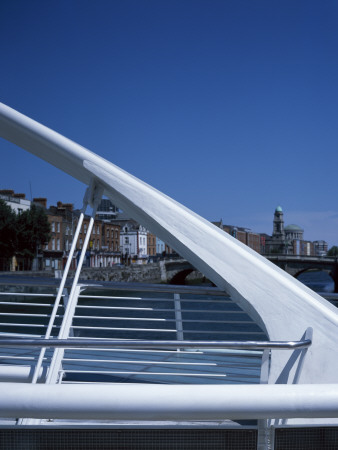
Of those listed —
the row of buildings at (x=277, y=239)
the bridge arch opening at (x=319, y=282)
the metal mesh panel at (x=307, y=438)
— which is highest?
the row of buildings at (x=277, y=239)

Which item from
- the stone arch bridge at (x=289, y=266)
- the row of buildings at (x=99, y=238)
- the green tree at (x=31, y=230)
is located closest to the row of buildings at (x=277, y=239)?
the row of buildings at (x=99, y=238)

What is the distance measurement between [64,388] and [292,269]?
2176 inches

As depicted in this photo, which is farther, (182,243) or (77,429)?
(182,243)

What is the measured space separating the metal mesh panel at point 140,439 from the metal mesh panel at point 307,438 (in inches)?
3.3

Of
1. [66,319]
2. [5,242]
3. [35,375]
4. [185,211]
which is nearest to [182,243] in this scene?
[185,211]

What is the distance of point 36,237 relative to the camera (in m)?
42.1

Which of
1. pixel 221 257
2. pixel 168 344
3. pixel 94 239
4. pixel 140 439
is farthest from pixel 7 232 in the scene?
pixel 140 439

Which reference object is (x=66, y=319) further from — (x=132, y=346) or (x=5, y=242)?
(x=5, y=242)

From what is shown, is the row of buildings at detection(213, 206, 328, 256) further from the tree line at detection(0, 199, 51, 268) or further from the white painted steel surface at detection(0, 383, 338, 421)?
the white painted steel surface at detection(0, 383, 338, 421)

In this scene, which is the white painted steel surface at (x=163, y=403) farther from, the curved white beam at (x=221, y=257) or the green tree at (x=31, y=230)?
the green tree at (x=31, y=230)

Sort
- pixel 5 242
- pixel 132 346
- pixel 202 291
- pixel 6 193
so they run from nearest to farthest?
pixel 132 346 → pixel 202 291 → pixel 5 242 → pixel 6 193

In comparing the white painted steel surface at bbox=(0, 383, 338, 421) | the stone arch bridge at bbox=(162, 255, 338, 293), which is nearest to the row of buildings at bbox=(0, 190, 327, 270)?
the stone arch bridge at bbox=(162, 255, 338, 293)

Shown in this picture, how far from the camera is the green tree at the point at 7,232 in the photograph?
39.6 m

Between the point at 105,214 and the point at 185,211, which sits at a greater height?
the point at 105,214
